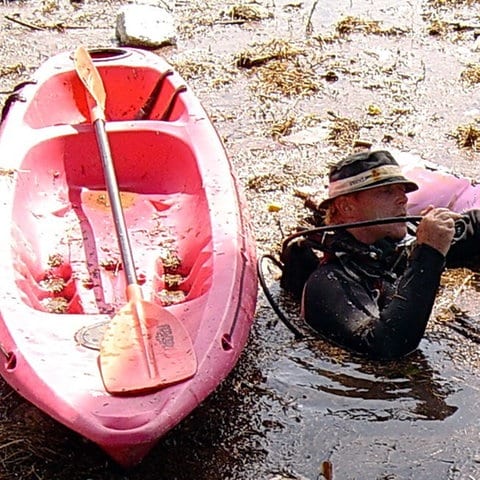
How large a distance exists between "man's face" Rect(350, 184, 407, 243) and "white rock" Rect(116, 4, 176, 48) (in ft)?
13.4

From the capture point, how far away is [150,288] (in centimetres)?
410

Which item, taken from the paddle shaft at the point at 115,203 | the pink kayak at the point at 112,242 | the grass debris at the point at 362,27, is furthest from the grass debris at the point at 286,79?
the paddle shaft at the point at 115,203

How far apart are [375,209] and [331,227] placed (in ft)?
0.63

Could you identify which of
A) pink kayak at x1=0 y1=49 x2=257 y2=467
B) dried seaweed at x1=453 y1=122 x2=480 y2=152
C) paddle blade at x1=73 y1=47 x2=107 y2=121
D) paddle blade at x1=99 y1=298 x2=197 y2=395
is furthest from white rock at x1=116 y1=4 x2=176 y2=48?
paddle blade at x1=99 y1=298 x2=197 y2=395

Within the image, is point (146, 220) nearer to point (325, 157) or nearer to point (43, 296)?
point (43, 296)

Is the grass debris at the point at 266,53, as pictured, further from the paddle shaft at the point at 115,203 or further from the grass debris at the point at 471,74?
the paddle shaft at the point at 115,203

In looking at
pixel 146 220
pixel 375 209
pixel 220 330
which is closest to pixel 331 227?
pixel 375 209

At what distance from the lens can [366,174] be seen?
3.93 metres

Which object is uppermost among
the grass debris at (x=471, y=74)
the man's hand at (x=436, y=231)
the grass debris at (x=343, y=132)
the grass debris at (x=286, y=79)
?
the man's hand at (x=436, y=231)

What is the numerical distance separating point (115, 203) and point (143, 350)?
808 mm

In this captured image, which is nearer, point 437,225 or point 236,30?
point 437,225

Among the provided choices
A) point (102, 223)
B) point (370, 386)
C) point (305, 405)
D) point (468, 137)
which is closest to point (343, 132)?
point (468, 137)

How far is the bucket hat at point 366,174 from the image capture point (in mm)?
→ 3918

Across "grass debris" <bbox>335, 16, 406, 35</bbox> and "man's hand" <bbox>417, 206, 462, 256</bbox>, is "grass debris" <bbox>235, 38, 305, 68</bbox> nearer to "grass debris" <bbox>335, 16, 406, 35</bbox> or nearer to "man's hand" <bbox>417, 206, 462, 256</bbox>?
"grass debris" <bbox>335, 16, 406, 35</bbox>
